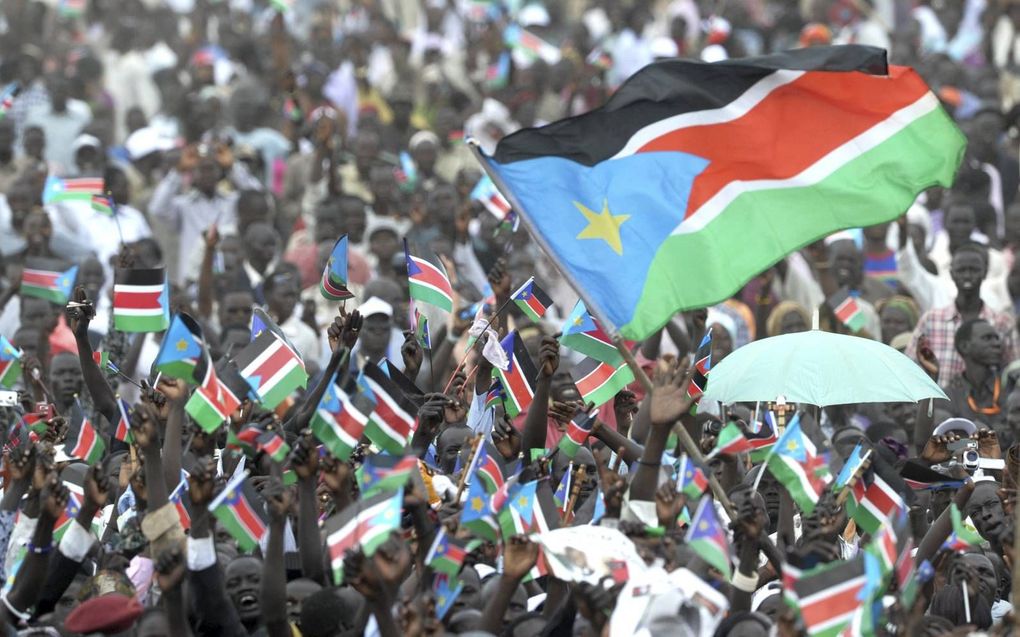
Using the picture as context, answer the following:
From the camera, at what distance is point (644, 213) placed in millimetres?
8617

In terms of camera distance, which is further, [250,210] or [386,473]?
[250,210]

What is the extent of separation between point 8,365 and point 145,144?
7.04 metres

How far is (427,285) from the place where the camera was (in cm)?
1041

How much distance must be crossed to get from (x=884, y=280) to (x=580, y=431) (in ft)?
19.7

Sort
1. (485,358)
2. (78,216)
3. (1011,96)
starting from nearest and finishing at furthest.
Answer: (485,358)
(78,216)
(1011,96)

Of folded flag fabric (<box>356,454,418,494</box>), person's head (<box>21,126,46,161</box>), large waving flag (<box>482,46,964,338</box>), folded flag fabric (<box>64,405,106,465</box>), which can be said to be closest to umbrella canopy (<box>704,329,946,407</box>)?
large waving flag (<box>482,46,964,338</box>)

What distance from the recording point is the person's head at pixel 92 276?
1374cm

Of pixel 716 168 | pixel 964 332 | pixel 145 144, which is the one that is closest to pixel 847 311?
pixel 964 332

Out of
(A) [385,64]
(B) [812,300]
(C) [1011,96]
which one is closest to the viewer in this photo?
(B) [812,300]

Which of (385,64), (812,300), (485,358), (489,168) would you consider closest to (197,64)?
(385,64)

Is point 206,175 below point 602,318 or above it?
below

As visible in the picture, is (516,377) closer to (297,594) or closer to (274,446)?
(274,446)

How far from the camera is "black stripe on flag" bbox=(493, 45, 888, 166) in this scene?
866cm

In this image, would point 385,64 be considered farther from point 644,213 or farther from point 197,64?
point 644,213
